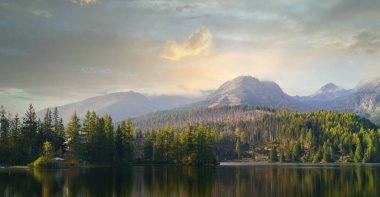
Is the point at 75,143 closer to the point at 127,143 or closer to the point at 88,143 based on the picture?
the point at 88,143

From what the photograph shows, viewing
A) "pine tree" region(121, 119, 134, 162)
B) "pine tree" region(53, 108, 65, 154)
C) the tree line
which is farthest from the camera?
"pine tree" region(121, 119, 134, 162)

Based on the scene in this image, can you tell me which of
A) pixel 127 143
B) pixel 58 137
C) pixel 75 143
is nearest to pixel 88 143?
pixel 75 143

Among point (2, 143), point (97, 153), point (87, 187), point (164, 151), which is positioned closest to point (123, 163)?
point (97, 153)

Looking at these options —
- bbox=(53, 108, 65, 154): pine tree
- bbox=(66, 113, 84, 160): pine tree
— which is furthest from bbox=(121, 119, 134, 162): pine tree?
bbox=(53, 108, 65, 154): pine tree

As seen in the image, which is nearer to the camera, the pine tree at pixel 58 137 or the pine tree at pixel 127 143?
the pine tree at pixel 58 137

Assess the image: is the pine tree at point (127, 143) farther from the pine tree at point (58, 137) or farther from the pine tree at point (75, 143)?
the pine tree at point (58, 137)

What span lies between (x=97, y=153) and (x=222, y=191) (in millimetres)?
100645

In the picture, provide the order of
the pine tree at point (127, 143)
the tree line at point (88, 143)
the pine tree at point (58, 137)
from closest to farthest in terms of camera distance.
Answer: the tree line at point (88, 143) < the pine tree at point (58, 137) < the pine tree at point (127, 143)

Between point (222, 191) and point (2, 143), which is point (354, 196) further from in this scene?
point (2, 143)

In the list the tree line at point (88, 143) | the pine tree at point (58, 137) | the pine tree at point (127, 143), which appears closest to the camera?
the tree line at point (88, 143)

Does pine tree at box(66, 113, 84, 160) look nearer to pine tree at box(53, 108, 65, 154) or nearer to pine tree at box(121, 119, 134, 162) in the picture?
pine tree at box(53, 108, 65, 154)

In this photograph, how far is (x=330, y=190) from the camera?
69.4 m

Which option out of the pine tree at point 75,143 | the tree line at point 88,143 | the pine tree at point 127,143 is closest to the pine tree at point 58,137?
the tree line at point 88,143

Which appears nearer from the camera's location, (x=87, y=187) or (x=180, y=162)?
(x=87, y=187)
